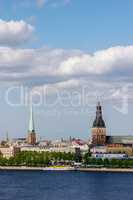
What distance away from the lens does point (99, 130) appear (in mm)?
111125

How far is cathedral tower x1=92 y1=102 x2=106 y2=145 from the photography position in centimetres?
11112

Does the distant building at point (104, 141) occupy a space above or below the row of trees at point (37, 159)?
above

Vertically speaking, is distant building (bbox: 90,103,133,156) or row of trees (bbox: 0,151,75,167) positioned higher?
distant building (bbox: 90,103,133,156)

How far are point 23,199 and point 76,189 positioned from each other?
10.3 meters

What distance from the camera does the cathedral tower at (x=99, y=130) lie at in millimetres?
111125

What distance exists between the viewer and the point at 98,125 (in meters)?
111

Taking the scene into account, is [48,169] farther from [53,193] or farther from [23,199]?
[23,199]

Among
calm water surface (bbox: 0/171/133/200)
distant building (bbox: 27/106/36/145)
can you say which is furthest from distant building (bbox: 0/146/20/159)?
calm water surface (bbox: 0/171/133/200)

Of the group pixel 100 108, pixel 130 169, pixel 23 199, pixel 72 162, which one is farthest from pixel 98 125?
pixel 23 199

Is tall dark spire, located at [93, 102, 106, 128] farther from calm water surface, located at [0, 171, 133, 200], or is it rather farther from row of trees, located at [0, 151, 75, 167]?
calm water surface, located at [0, 171, 133, 200]

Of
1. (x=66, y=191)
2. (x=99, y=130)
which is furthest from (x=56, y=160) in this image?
(x=66, y=191)

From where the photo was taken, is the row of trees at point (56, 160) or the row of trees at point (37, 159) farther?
the row of trees at point (37, 159)

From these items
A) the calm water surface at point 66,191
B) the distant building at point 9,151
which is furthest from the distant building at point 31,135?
the calm water surface at point 66,191

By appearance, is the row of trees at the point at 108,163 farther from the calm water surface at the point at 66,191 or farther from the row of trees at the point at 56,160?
the calm water surface at the point at 66,191
